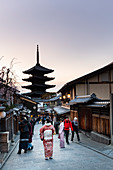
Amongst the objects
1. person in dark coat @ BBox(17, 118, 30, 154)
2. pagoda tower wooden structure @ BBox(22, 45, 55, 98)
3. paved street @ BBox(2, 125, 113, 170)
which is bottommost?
paved street @ BBox(2, 125, 113, 170)

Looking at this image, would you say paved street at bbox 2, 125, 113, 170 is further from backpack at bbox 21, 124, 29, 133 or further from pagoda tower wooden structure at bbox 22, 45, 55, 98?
pagoda tower wooden structure at bbox 22, 45, 55, 98

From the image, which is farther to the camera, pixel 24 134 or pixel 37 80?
pixel 37 80

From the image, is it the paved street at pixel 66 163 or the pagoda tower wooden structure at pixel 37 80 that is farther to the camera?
the pagoda tower wooden structure at pixel 37 80

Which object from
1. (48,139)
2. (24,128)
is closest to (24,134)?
(24,128)

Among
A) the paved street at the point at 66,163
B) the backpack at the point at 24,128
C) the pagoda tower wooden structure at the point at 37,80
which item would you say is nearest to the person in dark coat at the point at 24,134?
the backpack at the point at 24,128

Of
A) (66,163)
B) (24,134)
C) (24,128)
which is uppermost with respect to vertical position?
(24,128)

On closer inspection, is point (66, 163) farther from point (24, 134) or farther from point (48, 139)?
point (24, 134)

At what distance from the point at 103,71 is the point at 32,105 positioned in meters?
26.1

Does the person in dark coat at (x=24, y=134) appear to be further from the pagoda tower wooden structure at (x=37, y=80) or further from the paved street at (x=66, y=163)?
the pagoda tower wooden structure at (x=37, y=80)

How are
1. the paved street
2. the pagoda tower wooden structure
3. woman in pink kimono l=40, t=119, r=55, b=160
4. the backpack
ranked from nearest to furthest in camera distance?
1. the paved street
2. woman in pink kimono l=40, t=119, r=55, b=160
3. the backpack
4. the pagoda tower wooden structure

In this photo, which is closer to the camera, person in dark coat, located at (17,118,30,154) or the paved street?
the paved street

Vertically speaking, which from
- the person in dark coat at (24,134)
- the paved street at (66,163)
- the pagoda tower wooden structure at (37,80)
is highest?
the pagoda tower wooden structure at (37,80)

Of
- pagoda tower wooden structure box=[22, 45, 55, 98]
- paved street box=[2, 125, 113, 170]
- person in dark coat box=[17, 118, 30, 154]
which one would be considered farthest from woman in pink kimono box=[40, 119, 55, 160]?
pagoda tower wooden structure box=[22, 45, 55, 98]

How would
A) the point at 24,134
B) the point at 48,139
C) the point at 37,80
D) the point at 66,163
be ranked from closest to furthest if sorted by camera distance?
the point at 66,163 → the point at 48,139 → the point at 24,134 → the point at 37,80
